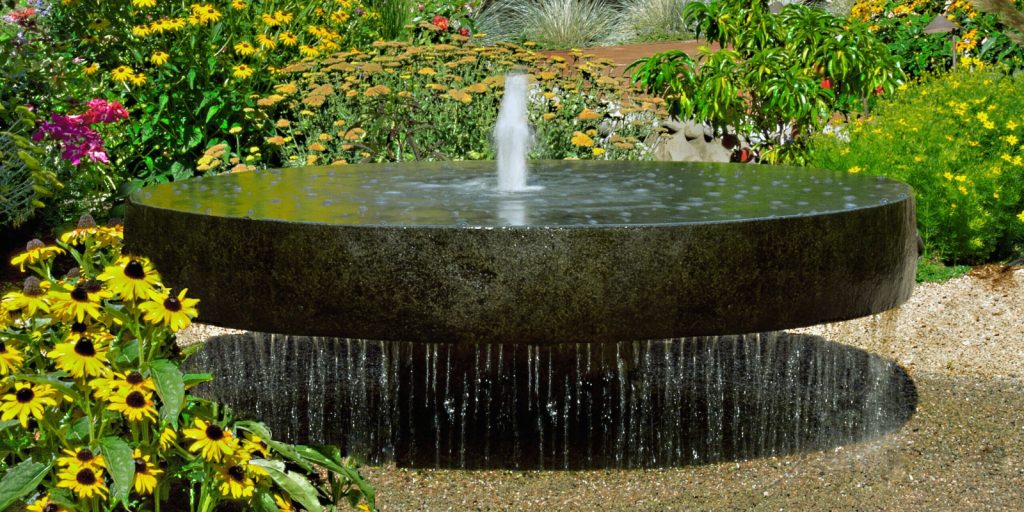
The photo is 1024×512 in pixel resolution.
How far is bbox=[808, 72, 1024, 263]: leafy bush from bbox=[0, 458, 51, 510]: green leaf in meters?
5.03

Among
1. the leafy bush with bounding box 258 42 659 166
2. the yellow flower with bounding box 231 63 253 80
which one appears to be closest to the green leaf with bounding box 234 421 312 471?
the leafy bush with bounding box 258 42 659 166

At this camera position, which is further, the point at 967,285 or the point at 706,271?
the point at 967,285

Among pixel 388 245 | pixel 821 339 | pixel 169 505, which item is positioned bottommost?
pixel 821 339

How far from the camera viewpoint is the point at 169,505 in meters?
2.76

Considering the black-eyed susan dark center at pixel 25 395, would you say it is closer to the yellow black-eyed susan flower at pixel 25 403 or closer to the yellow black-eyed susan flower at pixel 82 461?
the yellow black-eyed susan flower at pixel 25 403

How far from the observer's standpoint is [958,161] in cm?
634

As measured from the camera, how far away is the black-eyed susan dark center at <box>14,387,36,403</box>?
220cm

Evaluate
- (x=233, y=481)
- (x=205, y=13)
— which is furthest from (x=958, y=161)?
(x=233, y=481)

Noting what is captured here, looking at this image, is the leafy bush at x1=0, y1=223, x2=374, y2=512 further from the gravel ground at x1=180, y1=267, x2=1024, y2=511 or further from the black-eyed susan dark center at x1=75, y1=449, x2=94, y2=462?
the gravel ground at x1=180, y1=267, x2=1024, y2=511

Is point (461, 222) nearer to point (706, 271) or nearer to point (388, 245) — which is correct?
point (388, 245)

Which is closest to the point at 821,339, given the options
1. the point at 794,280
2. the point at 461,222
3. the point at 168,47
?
the point at 794,280

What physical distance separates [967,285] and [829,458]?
113 inches

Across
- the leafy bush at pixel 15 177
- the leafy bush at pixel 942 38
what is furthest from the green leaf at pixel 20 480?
the leafy bush at pixel 942 38

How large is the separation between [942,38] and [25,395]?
31.5 feet
